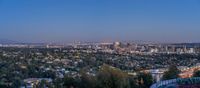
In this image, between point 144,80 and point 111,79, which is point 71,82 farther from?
point 144,80

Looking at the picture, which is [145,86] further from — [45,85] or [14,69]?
[14,69]

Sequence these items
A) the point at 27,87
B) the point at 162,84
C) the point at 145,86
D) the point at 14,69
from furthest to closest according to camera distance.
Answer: the point at 14,69 < the point at 27,87 < the point at 145,86 < the point at 162,84

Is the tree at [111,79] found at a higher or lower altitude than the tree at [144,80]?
higher

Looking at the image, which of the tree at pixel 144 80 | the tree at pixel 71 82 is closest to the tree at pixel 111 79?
the tree at pixel 71 82

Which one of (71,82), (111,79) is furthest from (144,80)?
(71,82)

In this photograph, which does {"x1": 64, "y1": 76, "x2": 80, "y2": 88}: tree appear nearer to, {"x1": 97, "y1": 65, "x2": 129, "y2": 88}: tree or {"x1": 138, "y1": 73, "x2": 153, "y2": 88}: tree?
{"x1": 97, "y1": 65, "x2": 129, "y2": 88}: tree

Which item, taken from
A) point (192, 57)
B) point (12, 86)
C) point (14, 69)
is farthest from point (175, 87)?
point (192, 57)

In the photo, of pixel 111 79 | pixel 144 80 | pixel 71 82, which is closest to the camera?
pixel 111 79

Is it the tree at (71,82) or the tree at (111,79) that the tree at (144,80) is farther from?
the tree at (71,82)

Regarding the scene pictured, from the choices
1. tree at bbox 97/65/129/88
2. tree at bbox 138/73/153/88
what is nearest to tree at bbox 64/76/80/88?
tree at bbox 97/65/129/88
